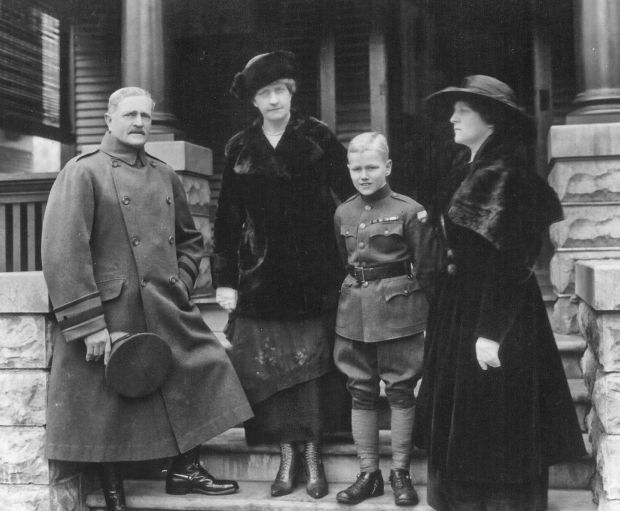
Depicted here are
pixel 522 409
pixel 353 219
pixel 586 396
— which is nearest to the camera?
pixel 522 409

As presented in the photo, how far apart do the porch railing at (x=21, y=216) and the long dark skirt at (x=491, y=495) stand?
12.9 ft

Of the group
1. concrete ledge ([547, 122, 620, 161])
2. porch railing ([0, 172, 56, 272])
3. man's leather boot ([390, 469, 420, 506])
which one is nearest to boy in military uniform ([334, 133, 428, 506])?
man's leather boot ([390, 469, 420, 506])

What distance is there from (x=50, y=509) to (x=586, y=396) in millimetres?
2665

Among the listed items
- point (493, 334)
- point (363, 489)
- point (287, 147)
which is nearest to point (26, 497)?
point (363, 489)

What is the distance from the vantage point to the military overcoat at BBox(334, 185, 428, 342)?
139 inches

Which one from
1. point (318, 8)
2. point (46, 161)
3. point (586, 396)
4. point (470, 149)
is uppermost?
point (318, 8)

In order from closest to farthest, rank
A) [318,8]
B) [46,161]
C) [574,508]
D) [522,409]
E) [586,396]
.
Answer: [522,409] → [574,508] → [586,396] → [318,8] → [46,161]

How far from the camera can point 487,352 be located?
302 centimetres

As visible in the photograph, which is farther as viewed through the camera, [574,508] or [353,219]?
[353,219]

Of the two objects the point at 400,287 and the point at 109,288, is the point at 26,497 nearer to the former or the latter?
the point at 109,288

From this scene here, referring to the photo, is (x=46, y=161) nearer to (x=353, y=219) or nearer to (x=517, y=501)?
(x=353, y=219)

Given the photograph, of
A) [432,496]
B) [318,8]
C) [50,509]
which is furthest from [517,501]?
[318,8]

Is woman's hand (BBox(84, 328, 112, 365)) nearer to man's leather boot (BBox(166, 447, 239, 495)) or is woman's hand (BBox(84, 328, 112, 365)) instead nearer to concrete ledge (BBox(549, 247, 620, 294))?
man's leather boot (BBox(166, 447, 239, 495))

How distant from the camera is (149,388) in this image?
349 centimetres
